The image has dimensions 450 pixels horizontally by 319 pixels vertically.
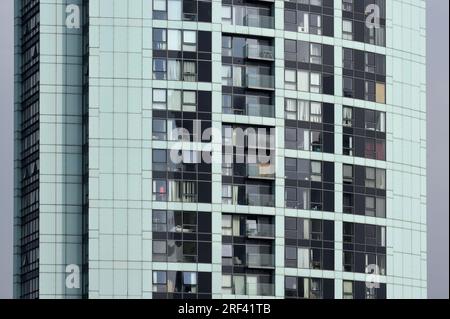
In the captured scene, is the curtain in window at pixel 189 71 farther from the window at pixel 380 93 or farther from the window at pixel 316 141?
the window at pixel 380 93

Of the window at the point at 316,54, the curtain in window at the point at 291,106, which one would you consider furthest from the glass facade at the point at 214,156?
the window at the point at 316,54

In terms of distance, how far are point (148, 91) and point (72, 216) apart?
1169 centimetres

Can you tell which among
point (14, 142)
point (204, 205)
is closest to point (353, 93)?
point (204, 205)

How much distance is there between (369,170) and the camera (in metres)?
171

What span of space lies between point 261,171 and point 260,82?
736 cm

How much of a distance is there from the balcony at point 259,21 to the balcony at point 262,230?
53.3 feet

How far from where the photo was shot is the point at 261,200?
16475 cm

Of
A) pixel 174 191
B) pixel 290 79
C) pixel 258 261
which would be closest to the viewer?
pixel 174 191

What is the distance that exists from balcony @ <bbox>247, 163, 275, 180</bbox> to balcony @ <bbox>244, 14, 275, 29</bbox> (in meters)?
11.4

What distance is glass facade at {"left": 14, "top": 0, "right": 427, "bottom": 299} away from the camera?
16238 cm

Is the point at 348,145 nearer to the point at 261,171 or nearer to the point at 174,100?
the point at 261,171

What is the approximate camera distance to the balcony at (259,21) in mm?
167375

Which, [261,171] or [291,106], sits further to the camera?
[291,106]

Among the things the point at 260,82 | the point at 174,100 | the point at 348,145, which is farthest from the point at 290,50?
the point at 174,100
